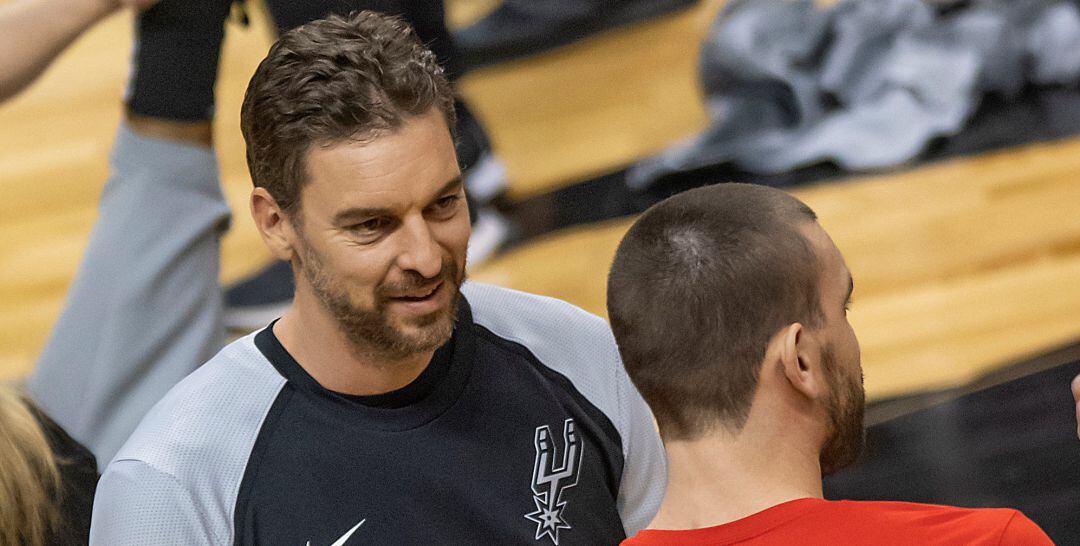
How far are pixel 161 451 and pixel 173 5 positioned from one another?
1086mm

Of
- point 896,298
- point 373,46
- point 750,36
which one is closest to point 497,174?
point 750,36

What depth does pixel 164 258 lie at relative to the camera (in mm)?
2230

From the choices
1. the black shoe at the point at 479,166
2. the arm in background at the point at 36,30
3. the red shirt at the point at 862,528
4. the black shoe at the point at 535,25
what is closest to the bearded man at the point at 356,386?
the red shirt at the point at 862,528

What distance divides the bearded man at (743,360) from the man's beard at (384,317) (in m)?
0.22

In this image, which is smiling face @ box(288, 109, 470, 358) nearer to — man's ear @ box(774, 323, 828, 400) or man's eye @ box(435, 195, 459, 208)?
man's eye @ box(435, 195, 459, 208)

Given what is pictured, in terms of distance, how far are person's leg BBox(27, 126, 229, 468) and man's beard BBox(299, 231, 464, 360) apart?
2.99ft

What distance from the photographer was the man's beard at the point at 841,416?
3.92 feet

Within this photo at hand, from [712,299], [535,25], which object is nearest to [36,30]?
[712,299]

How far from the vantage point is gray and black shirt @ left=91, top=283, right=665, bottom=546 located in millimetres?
1350

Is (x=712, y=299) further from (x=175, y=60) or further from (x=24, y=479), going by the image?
(x=175, y=60)

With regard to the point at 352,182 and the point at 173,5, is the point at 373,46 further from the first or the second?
the point at 173,5

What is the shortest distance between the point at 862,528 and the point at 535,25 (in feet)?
9.05

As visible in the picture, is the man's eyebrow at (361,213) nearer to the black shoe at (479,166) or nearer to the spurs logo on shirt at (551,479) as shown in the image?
the spurs logo on shirt at (551,479)

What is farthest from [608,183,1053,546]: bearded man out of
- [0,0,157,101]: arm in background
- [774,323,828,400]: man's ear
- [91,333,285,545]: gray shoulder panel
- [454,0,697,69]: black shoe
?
[454,0,697,69]: black shoe
